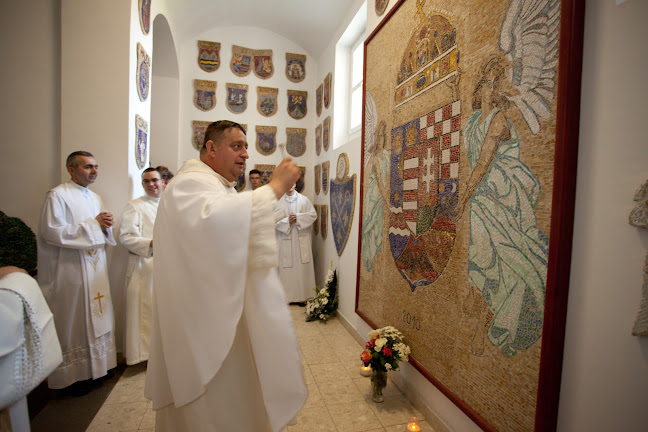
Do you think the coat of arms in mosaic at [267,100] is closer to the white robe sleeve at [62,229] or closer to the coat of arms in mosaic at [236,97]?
the coat of arms in mosaic at [236,97]

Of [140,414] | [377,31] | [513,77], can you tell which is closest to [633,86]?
[513,77]

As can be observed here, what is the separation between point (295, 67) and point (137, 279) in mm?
5172

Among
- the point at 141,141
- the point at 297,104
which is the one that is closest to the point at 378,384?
the point at 141,141

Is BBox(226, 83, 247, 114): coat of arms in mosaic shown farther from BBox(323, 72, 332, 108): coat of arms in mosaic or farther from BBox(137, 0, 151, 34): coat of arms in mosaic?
BBox(137, 0, 151, 34): coat of arms in mosaic

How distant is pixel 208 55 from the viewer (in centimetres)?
622

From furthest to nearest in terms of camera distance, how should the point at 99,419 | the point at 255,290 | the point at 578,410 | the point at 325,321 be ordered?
the point at 325,321 < the point at 99,419 < the point at 255,290 < the point at 578,410

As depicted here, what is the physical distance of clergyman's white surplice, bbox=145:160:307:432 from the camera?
1463 millimetres

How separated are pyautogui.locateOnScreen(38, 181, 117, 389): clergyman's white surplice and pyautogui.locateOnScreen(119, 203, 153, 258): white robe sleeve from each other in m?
0.23

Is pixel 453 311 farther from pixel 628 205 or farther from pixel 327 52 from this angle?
pixel 327 52

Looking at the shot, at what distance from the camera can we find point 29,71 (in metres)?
3.24

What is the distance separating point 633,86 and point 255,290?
5.67 ft

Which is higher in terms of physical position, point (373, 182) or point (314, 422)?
point (373, 182)

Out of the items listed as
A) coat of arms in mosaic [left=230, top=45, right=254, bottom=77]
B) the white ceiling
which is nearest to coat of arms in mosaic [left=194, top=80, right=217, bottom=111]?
coat of arms in mosaic [left=230, top=45, right=254, bottom=77]

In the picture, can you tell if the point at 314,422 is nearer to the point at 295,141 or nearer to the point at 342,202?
the point at 342,202
